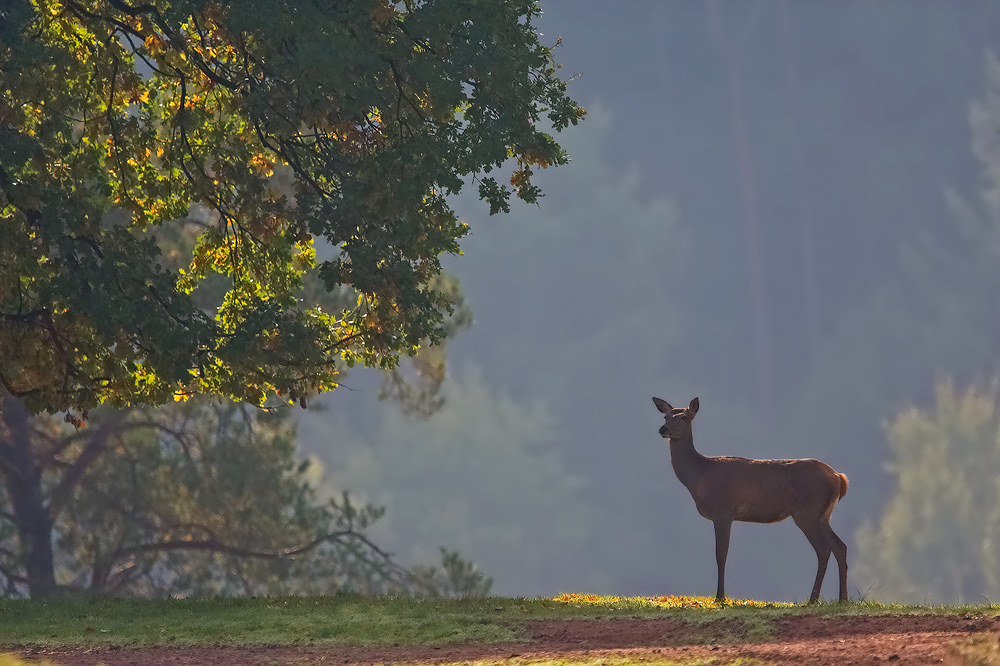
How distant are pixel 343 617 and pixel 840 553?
6817 millimetres

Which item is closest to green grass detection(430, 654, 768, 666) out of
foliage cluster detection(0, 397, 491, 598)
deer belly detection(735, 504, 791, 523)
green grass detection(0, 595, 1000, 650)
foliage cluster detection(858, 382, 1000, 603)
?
green grass detection(0, 595, 1000, 650)

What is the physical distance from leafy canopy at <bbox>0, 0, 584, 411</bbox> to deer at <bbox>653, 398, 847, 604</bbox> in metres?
4.49

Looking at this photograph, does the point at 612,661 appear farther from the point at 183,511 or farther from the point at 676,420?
the point at 183,511

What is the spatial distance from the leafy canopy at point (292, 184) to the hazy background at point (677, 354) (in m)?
108

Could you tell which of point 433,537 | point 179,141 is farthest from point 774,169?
point 179,141

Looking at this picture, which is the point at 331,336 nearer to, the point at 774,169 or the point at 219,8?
the point at 219,8

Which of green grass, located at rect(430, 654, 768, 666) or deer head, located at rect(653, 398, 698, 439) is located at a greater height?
deer head, located at rect(653, 398, 698, 439)

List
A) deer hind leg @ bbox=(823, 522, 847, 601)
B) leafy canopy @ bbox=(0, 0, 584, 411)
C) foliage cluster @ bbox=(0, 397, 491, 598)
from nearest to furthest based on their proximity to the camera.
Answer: deer hind leg @ bbox=(823, 522, 847, 601), leafy canopy @ bbox=(0, 0, 584, 411), foliage cluster @ bbox=(0, 397, 491, 598)

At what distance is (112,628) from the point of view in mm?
16672

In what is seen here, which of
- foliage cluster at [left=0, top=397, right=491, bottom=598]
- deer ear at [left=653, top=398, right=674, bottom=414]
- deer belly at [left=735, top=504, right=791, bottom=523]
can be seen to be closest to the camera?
deer belly at [left=735, top=504, right=791, bottom=523]

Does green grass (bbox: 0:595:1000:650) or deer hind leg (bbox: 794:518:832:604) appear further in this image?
deer hind leg (bbox: 794:518:832:604)

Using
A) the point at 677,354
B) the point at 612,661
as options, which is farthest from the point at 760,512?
the point at 677,354

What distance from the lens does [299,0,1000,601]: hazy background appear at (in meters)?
150

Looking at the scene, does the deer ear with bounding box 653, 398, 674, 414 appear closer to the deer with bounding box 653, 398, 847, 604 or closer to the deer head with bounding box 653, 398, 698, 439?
the deer head with bounding box 653, 398, 698, 439
